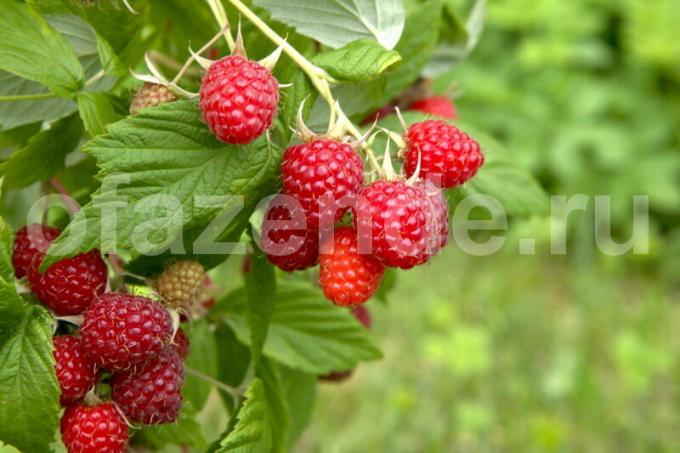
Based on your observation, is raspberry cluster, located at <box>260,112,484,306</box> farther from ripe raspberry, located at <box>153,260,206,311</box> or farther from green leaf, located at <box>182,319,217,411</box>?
green leaf, located at <box>182,319,217,411</box>

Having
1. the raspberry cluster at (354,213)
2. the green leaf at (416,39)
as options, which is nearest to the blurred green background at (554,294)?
the green leaf at (416,39)

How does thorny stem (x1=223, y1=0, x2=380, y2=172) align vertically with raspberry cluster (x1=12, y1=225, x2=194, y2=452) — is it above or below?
above

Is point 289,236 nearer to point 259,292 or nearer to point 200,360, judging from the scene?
point 259,292

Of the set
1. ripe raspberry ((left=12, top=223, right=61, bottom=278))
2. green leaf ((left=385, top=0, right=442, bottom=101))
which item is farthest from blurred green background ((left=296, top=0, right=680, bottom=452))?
ripe raspberry ((left=12, top=223, right=61, bottom=278))

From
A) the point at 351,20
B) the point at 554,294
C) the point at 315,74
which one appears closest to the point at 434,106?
the point at 351,20

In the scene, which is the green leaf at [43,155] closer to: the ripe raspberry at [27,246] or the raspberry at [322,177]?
the ripe raspberry at [27,246]

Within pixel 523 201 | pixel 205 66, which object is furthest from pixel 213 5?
pixel 523 201

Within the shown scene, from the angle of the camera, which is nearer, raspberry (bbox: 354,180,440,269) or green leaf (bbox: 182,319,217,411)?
raspberry (bbox: 354,180,440,269)
